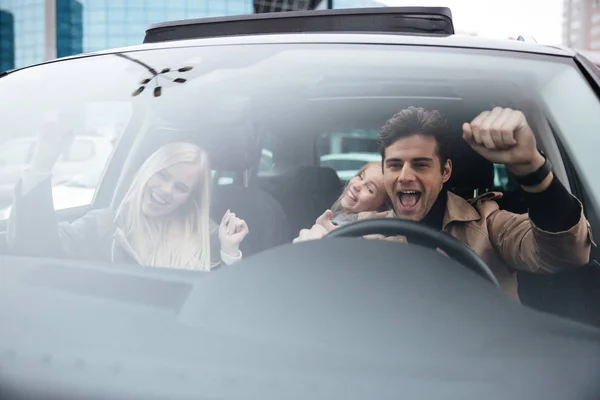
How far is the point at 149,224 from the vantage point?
45.8 inches


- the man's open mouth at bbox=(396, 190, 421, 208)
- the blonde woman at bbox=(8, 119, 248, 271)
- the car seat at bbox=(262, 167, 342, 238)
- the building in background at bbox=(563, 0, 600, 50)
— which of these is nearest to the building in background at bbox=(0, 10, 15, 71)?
the blonde woman at bbox=(8, 119, 248, 271)

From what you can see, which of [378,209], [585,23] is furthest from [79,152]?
[585,23]

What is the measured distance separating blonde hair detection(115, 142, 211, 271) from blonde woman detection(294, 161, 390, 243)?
19 centimetres

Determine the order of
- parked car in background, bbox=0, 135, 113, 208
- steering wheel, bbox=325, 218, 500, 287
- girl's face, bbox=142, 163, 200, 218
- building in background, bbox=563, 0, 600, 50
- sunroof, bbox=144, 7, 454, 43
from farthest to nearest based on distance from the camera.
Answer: building in background, bbox=563, 0, 600, 50, sunroof, bbox=144, 7, 454, 43, parked car in background, bbox=0, 135, 113, 208, girl's face, bbox=142, 163, 200, 218, steering wheel, bbox=325, 218, 500, 287

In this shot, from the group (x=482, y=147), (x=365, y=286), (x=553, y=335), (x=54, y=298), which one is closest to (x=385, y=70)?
(x=482, y=147)

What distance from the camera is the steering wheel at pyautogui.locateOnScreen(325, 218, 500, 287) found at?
104 cm

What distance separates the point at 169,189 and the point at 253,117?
0.86ft

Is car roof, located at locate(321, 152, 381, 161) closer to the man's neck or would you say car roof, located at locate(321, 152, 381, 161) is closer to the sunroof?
the man's neck

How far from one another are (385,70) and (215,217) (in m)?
0.50

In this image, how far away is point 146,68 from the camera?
4.71 ft

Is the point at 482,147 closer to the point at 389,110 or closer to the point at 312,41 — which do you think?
the point at 389,110

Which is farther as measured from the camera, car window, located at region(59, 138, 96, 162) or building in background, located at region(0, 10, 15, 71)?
building in background, located at region(0, 10, 15, 71)

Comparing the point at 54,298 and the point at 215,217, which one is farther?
the point at 215,217

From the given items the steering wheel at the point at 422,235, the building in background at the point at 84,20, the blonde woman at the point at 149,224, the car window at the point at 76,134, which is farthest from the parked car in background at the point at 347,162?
the building in background at the point at 84,20
